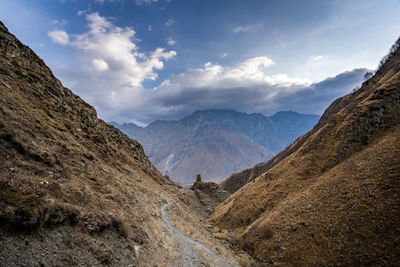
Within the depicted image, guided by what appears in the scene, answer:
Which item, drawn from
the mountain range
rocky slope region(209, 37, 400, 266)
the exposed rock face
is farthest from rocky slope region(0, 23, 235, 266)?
the exposed rock face

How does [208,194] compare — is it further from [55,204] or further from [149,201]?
[55,204]

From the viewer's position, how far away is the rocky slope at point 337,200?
60.0 ft

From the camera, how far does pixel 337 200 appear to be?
24.7 meters

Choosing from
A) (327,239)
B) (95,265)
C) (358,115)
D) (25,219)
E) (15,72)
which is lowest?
(327,239)

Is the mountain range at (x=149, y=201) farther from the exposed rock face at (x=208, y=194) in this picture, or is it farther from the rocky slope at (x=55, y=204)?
the exposed rock face at (x=208, y=194)

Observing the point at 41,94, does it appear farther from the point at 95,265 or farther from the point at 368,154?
the point at 368,154

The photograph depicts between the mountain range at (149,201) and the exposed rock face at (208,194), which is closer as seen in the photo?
the mountain range at (149,201)

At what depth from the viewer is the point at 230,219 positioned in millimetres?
43688

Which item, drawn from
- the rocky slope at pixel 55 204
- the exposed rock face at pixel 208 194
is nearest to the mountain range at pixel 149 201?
the rocky slope at pixel 55 204

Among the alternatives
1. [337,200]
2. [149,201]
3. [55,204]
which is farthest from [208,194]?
[55,204]

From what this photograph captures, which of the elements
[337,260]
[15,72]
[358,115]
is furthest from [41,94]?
[358,115]

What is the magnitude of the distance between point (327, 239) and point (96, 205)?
79.8 ft

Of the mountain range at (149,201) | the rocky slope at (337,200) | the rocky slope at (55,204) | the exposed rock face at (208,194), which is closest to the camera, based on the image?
the rocky slope at (55,204)

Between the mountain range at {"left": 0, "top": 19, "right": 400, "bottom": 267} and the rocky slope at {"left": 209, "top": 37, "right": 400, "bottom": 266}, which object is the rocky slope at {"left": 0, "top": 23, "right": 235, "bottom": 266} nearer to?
the mountain range at {"left": 0, "top": 19, "right": 400, "bottom": 267}
